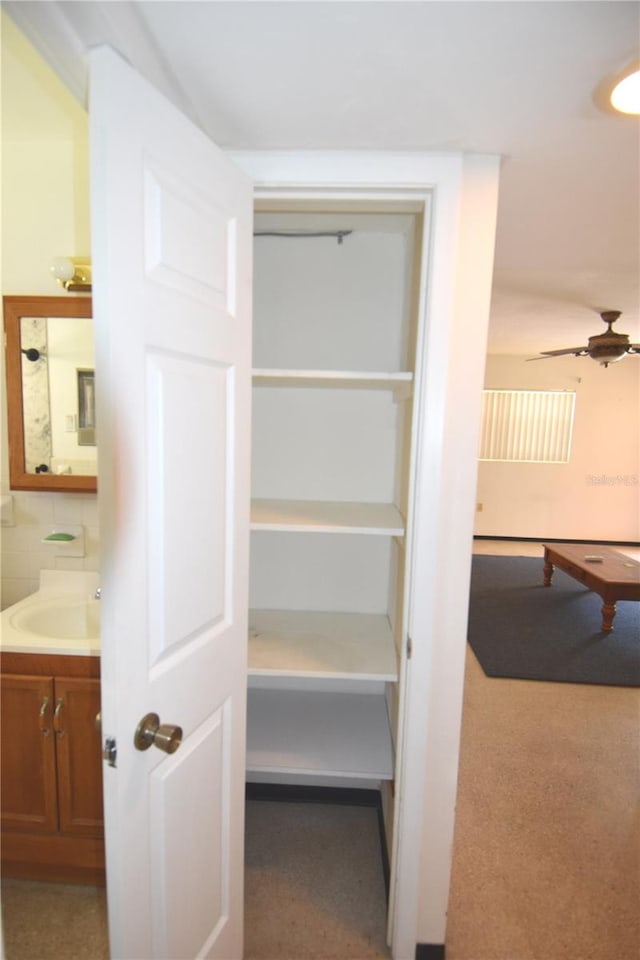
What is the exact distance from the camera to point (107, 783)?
854 millimetres

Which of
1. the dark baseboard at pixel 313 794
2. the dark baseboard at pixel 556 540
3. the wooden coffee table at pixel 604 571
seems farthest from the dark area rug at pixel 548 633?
the dark baseboard at pixel 313 794

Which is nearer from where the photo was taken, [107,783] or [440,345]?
[107,783]

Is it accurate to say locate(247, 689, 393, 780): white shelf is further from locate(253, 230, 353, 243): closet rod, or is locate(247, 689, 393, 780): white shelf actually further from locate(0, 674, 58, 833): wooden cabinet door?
locate(253, 230, 353, 243): closet rod

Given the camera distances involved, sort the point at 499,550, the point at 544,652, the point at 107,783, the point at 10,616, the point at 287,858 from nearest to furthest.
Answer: the point at 107,783 < the point at 10,616 < the point at 287,858 < the point at 544,652 < the point at 499,550

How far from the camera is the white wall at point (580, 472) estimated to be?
6562 millimetres

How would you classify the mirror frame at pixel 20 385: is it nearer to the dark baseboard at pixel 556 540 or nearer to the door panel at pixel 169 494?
the door panel at pixel 169 494

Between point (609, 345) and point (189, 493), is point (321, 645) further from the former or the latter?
point (609, 345)

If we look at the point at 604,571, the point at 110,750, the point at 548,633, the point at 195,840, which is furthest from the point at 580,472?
the point at 110,750

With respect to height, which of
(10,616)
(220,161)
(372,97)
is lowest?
(10,616)

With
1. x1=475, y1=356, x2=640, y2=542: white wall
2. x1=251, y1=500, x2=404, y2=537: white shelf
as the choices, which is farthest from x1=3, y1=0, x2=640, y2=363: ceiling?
x1=475, y1=356, x2=640, y2=542: white wall

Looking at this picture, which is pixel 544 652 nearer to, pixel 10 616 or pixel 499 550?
pixel 499 550

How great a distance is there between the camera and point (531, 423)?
22.0 feet

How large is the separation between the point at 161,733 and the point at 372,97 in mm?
1350

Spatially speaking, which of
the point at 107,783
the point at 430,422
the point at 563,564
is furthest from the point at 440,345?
the point at 563,564
